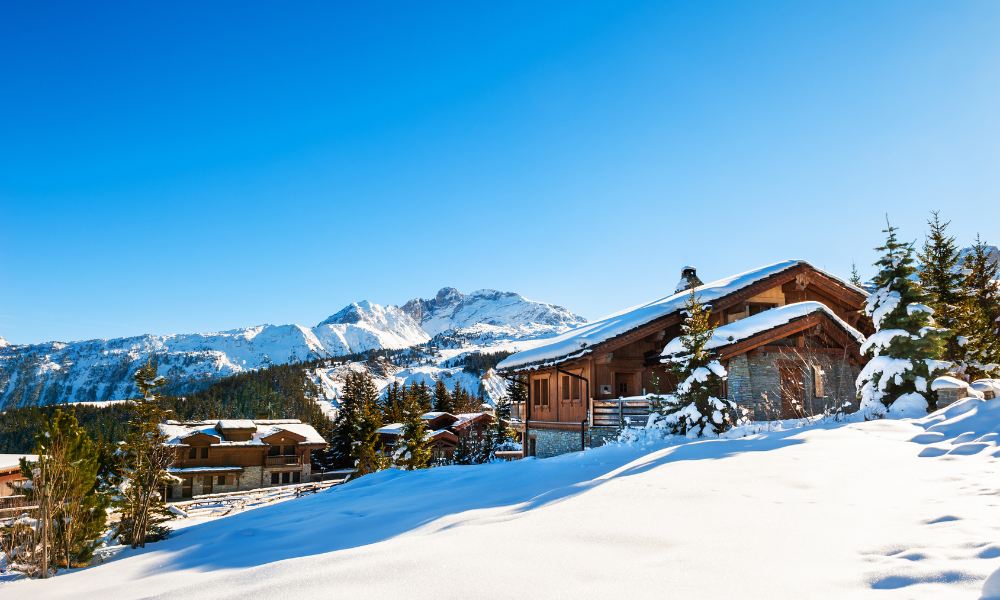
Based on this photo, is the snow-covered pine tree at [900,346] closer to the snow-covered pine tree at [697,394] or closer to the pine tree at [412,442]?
the snow-covered pine tree at [697,394]

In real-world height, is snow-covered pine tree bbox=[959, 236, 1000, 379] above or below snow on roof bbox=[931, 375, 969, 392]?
above

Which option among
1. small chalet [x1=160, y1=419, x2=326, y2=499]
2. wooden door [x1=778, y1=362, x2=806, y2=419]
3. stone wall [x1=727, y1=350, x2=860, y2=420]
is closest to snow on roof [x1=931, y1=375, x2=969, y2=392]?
stone wall [x1=727, y1=350, x2=860, y2=420]

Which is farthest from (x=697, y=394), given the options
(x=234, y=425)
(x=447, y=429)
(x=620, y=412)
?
(x=234, y=425)

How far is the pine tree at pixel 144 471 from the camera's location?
574 inches

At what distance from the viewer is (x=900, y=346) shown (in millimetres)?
12852

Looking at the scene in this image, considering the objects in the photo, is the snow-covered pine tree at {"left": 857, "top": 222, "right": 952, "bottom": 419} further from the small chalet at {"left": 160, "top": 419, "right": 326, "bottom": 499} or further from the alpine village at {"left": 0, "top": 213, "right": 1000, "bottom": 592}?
the small chalet at {"left": 160, "top": 419, "right": 326, "bottom": 499}

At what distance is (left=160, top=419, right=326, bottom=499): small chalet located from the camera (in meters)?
51.9

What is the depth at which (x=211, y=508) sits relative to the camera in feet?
133

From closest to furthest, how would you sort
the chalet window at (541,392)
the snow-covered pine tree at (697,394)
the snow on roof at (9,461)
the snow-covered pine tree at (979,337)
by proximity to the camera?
the snow-covered pine tree at (697,394), the snow-covered pine tree at (979,337), the chalet window at (541,392), the snow on roof at (9,461)

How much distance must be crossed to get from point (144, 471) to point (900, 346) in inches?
822

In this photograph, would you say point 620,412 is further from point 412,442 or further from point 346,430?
point 346,430

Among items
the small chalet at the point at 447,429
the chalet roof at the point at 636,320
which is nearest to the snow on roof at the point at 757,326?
the chalet roof at the point at 636,320

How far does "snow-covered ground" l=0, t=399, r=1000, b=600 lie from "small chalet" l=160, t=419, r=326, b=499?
161 ft

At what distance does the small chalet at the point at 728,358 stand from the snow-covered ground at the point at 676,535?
760cm
